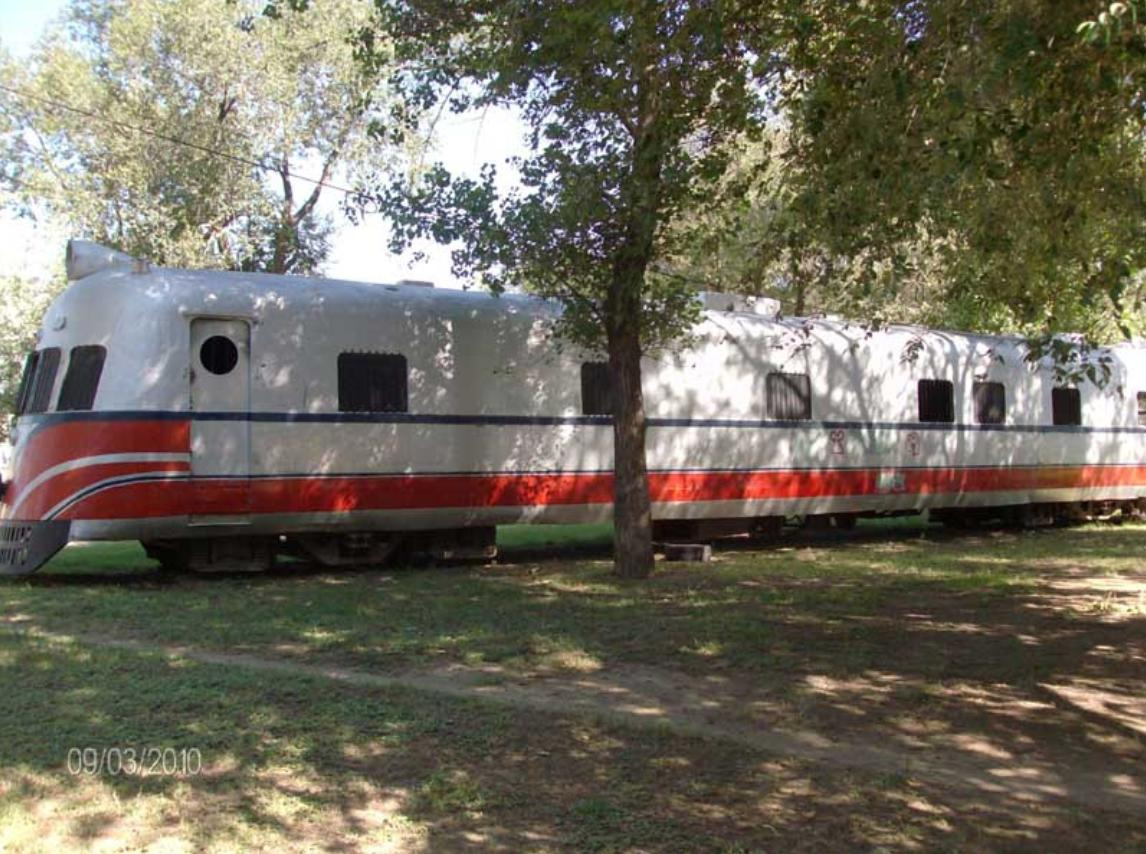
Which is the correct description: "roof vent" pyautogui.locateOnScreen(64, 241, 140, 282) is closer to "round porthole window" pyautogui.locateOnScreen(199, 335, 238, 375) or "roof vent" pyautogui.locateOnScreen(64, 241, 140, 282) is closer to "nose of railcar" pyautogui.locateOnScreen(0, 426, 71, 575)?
"round porthole window" pyautogui.locateOnScreen(199, 335, 238, 375)

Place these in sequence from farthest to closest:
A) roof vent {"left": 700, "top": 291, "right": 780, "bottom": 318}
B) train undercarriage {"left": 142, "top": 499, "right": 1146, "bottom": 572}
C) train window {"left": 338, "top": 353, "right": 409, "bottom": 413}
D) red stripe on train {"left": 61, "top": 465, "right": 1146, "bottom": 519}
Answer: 1. roof vent {"left": 700, "top": 291, "right": 780, "bottom": 318}
2. train window {"left": 338, "top": 353, "right": 409, "bottom": 413}
3. train undercarriage {"left": 142, "top": 499, "right": 1146, "bottom": 572}
4. red stripe on train {"left": 61, "top": 465, "right": 1146, "bottom": 519}

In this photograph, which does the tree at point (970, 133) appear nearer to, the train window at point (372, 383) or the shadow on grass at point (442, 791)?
the shadow on grass at point (442, 791)

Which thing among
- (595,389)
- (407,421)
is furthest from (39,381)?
(595,389)

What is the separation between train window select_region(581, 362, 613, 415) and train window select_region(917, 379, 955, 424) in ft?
18.5

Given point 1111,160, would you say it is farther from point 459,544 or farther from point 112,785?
point 459,544

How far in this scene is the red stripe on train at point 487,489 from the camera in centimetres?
1132

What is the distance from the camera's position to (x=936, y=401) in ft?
57.1

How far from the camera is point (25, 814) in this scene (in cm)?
444

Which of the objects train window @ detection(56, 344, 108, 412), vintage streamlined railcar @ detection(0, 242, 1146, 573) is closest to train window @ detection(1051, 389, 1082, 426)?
vintage streamlined railcar @ detection(0, 242, 1146, 573)

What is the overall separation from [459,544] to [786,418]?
498 centimetres

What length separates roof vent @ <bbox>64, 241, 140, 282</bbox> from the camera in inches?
477
